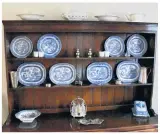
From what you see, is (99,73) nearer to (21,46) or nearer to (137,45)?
(137,45)

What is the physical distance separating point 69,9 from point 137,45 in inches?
31.6

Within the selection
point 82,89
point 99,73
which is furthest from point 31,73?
point 99,73

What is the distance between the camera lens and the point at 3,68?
2.02 metres

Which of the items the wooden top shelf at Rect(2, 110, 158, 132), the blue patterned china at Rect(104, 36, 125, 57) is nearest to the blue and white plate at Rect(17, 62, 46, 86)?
the wooden top shelf at Rect(2, 110, 158, 132)

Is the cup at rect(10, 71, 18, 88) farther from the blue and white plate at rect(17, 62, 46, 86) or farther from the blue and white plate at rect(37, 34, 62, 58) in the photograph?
the blue and white plate at rect(37, 34, 62, 58)

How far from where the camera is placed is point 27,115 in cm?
192

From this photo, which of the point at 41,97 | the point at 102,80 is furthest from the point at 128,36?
the point at 41,97

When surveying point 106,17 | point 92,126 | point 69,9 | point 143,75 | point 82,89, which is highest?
point 69,9

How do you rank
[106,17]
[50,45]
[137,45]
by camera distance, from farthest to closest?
[137,45]
[50,45]
[106,17]

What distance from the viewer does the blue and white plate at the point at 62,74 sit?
6.61 feet

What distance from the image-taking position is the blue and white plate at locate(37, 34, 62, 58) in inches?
77.9

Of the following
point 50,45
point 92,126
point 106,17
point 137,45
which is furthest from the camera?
point 137,45

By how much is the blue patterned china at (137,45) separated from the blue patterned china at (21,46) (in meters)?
1.02

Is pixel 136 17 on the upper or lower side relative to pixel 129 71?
upper
